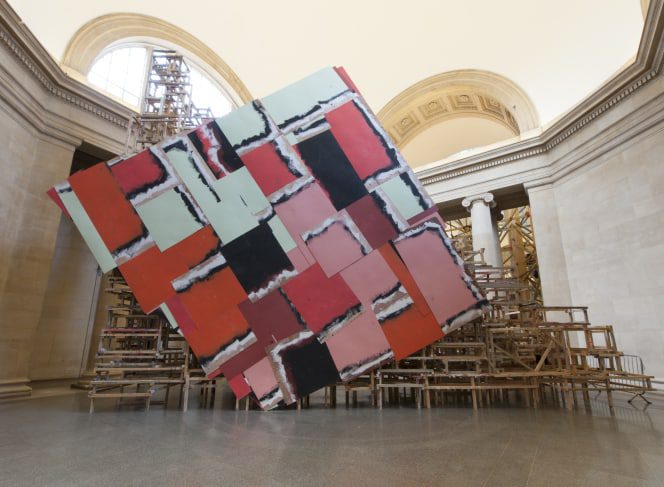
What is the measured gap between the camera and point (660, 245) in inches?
368

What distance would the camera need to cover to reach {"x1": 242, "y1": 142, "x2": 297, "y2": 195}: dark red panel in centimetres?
721

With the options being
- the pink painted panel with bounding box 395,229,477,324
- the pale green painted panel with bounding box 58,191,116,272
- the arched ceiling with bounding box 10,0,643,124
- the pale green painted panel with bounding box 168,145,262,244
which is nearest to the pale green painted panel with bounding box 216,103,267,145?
the pale green painted panel with bounding box 168,145,262,244

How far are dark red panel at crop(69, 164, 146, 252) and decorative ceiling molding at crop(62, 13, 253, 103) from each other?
6.61m

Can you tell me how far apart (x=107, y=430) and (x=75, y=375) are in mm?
8715

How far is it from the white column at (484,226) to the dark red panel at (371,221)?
8321 mm

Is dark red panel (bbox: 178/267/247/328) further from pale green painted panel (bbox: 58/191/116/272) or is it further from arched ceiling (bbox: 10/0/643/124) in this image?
arched ceiling (bbox: 10/0/643/124)

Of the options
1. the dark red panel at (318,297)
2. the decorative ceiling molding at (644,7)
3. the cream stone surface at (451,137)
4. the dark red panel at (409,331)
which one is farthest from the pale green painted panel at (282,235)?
the cream stone surface at (451,137)

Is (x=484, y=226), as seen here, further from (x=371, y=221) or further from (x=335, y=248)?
(x=335, y=248)

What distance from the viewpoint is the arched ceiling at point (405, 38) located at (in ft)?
41.5

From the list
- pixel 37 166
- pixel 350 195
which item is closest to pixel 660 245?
pixel 350 195

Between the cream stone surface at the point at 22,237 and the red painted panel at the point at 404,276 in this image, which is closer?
the red painted panel at the point at 404,276

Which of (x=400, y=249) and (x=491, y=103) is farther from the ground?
(x=491, y=103)

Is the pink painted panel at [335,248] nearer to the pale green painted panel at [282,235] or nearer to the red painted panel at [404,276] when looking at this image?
the pale green painted panel at [282,235]

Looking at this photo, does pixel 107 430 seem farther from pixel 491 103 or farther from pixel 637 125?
pixel 491 103
